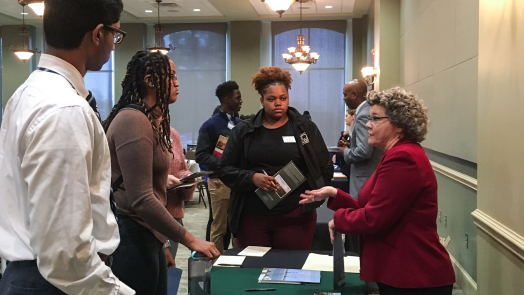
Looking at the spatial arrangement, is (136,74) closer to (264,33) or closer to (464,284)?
(464,284)

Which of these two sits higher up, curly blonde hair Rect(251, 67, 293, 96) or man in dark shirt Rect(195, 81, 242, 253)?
curly blonde hair Rect(251, 67, 293, 96)

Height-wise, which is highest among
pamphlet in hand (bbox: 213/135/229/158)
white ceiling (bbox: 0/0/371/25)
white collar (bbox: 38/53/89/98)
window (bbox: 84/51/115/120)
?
white ceiling (bbox: 0/0/371/25)

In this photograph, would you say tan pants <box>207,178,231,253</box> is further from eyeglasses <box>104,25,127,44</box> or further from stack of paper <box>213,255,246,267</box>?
eyeglasses <box>104,25,127,44</box>

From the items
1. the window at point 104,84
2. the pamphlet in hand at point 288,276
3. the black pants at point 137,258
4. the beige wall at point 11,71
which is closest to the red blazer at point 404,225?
the pamphlet in hand at point 288,276

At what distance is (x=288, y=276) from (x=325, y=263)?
0.96 feet

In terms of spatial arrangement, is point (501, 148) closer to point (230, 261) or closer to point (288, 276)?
point (288, 276)

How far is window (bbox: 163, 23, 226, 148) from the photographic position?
39.4 feet

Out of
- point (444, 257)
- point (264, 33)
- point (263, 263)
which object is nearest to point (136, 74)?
point (263, 263)

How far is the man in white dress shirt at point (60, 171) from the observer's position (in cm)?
87

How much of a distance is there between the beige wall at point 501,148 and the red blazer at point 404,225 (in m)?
0.32

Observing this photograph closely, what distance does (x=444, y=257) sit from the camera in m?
1.76

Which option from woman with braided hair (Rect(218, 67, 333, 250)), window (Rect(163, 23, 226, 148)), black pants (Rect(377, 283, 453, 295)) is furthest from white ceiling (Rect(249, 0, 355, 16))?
black pants (Rect(377, 283, 453, 295))

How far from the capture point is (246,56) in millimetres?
11711

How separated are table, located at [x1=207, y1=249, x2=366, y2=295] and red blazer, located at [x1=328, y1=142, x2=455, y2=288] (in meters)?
0.15
